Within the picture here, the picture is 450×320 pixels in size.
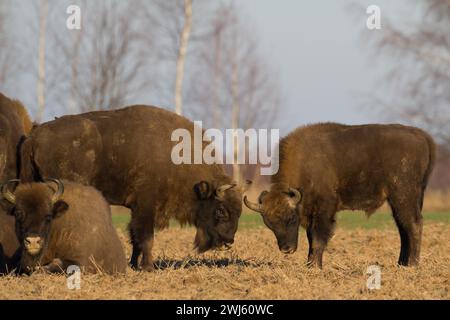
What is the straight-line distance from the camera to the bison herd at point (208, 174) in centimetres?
1473

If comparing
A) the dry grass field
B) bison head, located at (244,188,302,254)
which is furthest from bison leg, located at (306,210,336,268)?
bison head, located at (244,188,302,254)

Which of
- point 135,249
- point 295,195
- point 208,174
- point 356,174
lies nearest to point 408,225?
point 356,174

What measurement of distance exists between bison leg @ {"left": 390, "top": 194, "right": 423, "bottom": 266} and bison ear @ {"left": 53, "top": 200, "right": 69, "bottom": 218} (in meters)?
6.14

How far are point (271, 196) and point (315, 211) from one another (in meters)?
0.98

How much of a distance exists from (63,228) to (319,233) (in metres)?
4.84

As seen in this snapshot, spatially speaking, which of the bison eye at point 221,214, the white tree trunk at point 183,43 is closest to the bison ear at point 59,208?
the bison eye at point 221,214

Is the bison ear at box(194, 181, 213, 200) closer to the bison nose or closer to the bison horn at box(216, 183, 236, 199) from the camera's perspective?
the bison horn at box(216, 183, 236, 199)

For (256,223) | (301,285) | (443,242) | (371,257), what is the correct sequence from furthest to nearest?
1. (256,223)
2. (443,242)
3. (371,257)
4. (301,285)

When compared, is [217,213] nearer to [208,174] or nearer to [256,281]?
[208,174]

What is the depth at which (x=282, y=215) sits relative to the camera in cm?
1486
